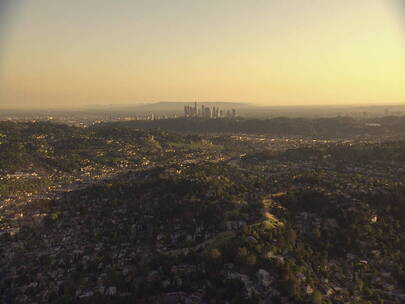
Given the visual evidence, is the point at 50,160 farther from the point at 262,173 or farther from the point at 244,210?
the point at 244,210

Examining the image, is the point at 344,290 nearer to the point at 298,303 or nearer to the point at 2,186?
the point at 298,303

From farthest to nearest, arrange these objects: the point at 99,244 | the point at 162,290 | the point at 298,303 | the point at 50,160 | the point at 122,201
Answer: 1. the point at 50,160
2. the point at 122,201
3. the point at 99,244
4. the point at 162,290
5. the point at 298,303

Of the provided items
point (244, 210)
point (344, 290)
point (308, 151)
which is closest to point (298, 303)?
point (344, 290)

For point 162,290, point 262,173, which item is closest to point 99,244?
point 162,290

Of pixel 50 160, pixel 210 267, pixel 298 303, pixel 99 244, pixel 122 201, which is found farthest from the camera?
pixel 50 160

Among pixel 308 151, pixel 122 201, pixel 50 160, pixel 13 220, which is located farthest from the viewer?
pixel 308 151

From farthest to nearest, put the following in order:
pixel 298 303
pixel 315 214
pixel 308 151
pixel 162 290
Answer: pixel 308 151
pixel 315 214
pixel 162 290
pixel 298 303

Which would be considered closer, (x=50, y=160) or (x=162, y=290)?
(x=162, y=290)

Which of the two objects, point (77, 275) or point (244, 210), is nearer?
point (77, 275)
